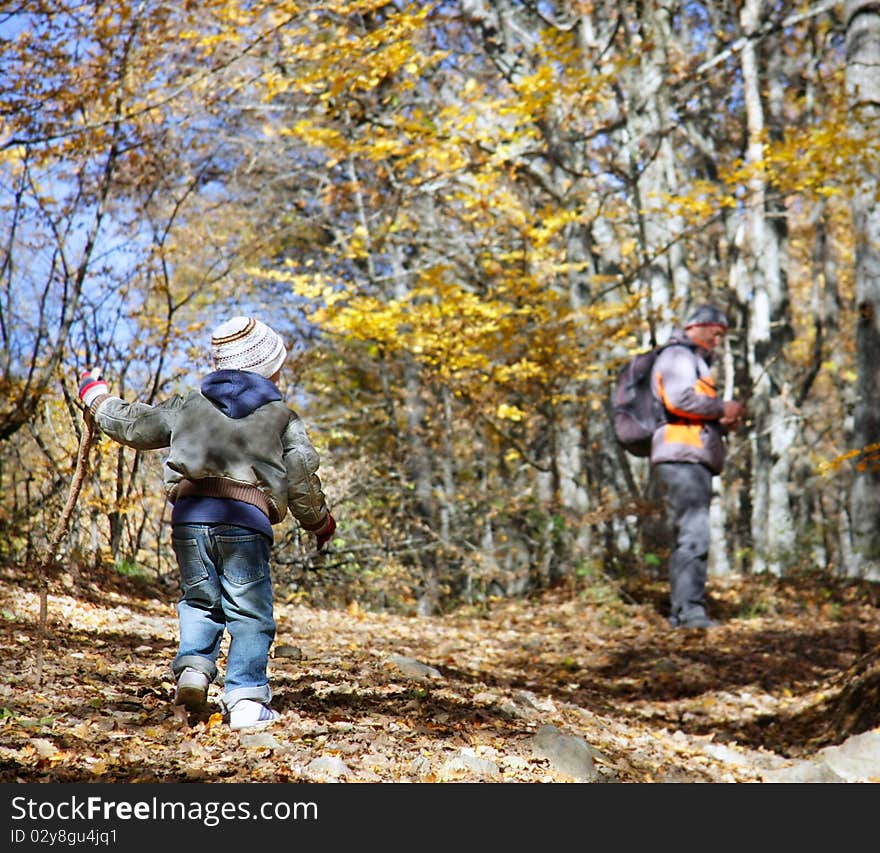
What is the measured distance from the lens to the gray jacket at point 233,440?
383 cm

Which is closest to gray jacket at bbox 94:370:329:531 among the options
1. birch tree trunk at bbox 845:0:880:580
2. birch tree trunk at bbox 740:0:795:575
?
birch tree trunk at bbox 845:0:880:580

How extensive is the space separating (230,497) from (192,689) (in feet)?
2.44

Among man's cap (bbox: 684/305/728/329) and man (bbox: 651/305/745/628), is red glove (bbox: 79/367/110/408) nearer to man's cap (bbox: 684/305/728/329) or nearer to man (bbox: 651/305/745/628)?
man (bbox: 651/305/745/628)

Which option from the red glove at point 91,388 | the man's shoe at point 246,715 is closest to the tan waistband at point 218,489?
the red glove at point 91,388

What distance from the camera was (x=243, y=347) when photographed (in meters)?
4.01

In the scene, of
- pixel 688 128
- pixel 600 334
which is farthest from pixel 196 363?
pixel 688 128

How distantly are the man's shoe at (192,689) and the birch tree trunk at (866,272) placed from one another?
21.6 feet

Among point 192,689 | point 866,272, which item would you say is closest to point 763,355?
point 866,272

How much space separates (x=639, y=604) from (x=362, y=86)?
5874 mm

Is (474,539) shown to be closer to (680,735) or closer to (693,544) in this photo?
(693,544)

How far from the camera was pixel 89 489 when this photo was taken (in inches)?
316

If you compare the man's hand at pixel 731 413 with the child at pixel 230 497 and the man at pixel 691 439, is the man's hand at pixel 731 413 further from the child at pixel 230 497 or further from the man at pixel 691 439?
the child at pixel 230 497

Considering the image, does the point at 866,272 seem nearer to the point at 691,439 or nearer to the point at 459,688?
the point at 691,439

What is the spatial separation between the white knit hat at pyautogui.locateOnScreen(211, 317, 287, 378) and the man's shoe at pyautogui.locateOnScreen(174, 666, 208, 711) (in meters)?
1.22
